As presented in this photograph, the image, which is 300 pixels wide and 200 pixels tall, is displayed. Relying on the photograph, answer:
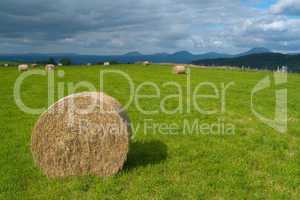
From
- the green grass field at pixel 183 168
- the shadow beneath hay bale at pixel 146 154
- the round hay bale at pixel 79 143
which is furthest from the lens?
the shadow beneath hay bale at pixel 146 154

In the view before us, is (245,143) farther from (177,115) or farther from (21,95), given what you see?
(21,95)

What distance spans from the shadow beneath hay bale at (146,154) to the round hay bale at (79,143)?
0.82 meters

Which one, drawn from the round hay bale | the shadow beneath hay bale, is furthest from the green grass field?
the round hay bale

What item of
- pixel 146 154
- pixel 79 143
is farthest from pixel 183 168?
pixel 79 143

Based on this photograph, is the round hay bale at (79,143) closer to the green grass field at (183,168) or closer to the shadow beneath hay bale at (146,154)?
the green grass field at (183,168)

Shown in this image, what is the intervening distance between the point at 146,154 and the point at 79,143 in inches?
101

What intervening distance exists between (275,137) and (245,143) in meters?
1.48

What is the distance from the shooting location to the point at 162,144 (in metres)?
12.7

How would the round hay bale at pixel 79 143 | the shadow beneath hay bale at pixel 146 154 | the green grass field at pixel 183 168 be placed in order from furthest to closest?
the shadow beneath hay bale at pixel 146 154 → the round hay bale at pixel 79 143 → the green grass field at pixel 183 168

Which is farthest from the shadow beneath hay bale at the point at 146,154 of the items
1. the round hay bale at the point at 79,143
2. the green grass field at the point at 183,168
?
the round hay bale at the point at 79,143

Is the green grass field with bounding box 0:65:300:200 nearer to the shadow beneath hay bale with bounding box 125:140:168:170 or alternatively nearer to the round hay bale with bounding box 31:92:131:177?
the shadow beneath hay bale with bounding box 125:140:168:170

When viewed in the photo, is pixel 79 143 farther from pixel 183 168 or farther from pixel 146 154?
pixel 183 168

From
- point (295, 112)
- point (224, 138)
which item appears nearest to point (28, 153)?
point (224, 138)

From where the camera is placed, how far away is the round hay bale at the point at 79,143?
9711mm
